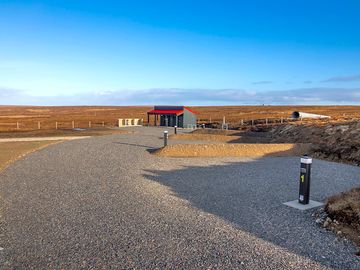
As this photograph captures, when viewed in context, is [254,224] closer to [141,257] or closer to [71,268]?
[141,257]

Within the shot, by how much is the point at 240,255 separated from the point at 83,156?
13.4m

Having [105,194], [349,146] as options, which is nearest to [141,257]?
[105,194]

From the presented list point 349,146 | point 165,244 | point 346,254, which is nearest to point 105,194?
point 165,244

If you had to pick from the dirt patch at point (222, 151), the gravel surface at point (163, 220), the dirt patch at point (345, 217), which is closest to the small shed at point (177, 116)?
the dirt patch at point (222, 151)

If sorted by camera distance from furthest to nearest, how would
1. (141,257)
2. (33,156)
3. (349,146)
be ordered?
(349,146)
(33,156)
(141,257)

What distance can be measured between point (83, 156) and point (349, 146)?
16.2m

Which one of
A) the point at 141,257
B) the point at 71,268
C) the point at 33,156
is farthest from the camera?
the point at 33,156

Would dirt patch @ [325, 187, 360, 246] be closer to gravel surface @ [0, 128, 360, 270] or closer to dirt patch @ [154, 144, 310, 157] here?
gravel surface @ [0, 128, 360, 270]

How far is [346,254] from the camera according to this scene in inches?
199

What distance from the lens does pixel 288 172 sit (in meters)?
12.6

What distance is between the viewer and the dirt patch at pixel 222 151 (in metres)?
17.1

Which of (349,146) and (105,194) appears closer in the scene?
(105,194)

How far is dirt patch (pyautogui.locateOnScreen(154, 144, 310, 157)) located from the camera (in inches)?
674

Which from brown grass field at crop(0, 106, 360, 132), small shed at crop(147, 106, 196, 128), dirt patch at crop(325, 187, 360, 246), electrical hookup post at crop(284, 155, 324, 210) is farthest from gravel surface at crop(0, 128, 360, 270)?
brown grass field at crop(0, 106, 360, 132)
